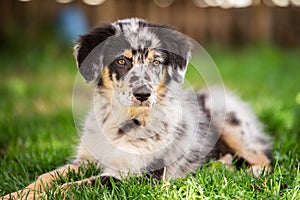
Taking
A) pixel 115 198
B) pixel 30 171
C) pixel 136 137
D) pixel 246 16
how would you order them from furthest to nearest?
pixel 246 16, pixel 30 171, pixel 136 137, pixel 115 198

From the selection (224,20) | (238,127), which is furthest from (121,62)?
(224,20)

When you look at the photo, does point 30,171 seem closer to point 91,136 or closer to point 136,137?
point 91,136

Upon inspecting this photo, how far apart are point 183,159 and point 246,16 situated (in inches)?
432

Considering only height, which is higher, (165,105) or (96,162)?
(165,105)

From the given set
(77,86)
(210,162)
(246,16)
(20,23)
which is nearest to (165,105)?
(210,162)

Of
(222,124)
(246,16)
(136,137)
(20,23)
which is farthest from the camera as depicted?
(246,16)

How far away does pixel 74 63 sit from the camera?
10.6 m

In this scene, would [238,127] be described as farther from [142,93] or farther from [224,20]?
[224,20]

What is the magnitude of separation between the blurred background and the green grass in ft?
0.05

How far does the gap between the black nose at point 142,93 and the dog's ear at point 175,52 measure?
0.39 meters

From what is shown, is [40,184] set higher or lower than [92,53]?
lower

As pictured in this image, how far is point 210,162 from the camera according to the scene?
425 cm

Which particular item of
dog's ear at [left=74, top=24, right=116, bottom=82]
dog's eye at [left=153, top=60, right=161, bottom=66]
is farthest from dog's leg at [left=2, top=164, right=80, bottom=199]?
dog's eye at [left=153, top=60, right=161, bottom=66]

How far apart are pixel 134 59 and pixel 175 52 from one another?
0.39 metres
